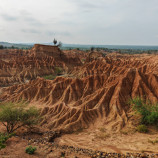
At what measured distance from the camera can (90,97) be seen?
3216 cm

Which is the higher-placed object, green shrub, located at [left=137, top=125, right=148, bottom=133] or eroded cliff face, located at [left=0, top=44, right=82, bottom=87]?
eroded cliff face, located at [left=0, top=44, right=82, bottom=87]

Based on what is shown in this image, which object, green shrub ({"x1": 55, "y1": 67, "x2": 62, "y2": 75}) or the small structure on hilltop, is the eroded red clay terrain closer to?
green shrub ({"x1": 55, "y1": 67, "x2": 62, "y2": 75})

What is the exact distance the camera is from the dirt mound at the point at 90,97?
2694cm

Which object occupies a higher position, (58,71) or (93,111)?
(58,71)

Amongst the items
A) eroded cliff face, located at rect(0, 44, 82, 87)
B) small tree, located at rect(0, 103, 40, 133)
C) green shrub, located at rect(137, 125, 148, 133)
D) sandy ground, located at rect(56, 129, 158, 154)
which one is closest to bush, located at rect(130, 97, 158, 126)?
green shrub, located at rect(137, 125, 148, 133)

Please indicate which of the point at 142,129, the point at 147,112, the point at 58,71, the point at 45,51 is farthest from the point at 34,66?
the point at 142,129

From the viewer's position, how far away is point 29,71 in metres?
73.3

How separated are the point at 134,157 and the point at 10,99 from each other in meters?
33.4

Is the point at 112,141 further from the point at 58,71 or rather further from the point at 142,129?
the point at 58,71

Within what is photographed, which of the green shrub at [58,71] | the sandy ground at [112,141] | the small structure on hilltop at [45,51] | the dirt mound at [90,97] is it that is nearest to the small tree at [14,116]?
the dirt mound at [90,97]

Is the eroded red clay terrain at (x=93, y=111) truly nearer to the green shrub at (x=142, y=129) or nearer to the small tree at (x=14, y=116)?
the green shrub at (x=142, y=129)

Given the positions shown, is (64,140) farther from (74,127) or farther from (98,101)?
(98,101)

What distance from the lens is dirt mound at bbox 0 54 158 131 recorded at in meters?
26.9

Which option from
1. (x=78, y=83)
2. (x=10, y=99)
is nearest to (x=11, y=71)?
(x=10, y=99)
